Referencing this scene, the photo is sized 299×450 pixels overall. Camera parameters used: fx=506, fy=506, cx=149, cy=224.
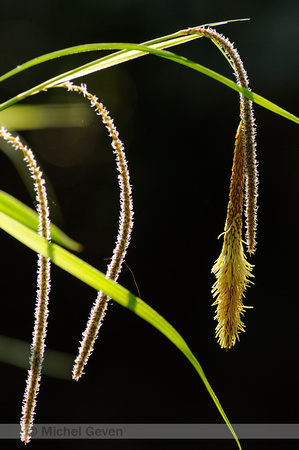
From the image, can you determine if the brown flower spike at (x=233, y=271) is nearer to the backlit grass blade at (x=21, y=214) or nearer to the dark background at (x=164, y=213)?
the backlit grass blade at (x=21, y=214)

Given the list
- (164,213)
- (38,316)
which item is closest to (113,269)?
(38,316)

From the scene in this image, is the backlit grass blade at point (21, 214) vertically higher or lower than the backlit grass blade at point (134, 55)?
lower

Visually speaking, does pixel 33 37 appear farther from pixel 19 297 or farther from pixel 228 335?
pixel 228 335

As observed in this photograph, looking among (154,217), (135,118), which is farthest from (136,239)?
(135,118)

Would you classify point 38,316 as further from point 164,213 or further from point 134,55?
point 164,213

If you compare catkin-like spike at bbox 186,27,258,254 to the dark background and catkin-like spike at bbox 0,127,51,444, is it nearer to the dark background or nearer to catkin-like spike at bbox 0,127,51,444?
catkin-like spike at bbox 0,127,51,444

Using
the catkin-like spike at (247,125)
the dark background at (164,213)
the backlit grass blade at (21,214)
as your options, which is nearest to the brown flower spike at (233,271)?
the catkin-like spike at (247,125)
